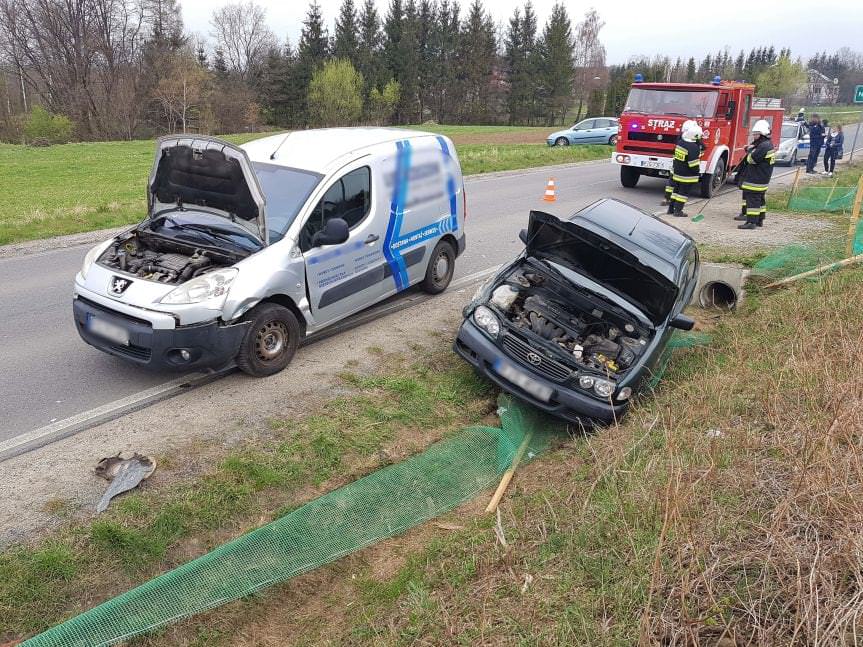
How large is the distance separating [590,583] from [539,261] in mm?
3628

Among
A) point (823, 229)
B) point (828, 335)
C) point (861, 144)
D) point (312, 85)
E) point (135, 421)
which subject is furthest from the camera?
point (312, 85)

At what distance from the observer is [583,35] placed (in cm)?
8644

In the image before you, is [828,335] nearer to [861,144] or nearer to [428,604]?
[428,604]

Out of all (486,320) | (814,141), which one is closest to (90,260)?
(486,320)

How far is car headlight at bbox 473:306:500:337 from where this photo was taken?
544 centimetres

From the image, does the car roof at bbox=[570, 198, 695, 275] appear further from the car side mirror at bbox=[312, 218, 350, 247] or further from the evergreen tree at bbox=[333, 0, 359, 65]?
the evergreen tree at bbox=[333, 0, 359, 65]

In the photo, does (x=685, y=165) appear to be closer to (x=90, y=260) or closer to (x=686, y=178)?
(x=686, y=178)

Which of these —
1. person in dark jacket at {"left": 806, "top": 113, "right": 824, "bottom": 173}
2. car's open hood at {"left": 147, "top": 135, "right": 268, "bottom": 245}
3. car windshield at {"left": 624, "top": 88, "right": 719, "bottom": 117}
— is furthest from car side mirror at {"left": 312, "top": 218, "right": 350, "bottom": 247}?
person in dark jacket at {"left": 806, "top": 113, "right": 824, "bottom": 173}

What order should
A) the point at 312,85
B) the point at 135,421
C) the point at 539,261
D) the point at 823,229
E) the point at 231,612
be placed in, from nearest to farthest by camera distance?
the point at 231,612 → the point at 135,421 → the point at 539,261 → the point at 823,229 → the point at 312,85

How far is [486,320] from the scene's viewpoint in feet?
18.1

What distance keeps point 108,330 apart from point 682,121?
13.6 meters

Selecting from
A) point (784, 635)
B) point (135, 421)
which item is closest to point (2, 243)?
point (135, 421)

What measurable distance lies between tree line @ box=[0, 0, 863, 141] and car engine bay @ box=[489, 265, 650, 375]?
33637mm

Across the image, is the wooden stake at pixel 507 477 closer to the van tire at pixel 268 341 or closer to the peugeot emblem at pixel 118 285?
the van tire at pixel 268 341
